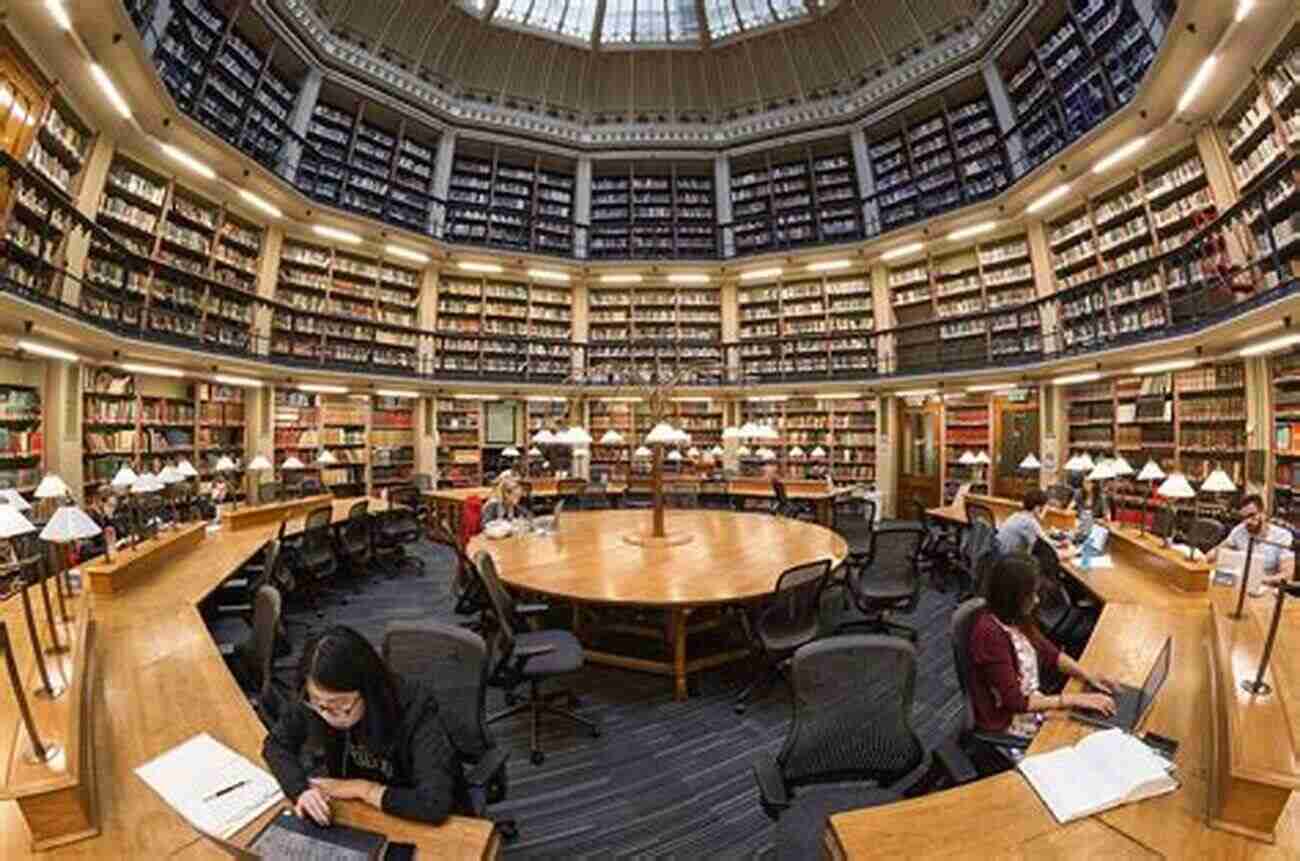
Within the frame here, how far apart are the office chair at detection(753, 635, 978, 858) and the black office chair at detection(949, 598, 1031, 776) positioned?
0.38ft

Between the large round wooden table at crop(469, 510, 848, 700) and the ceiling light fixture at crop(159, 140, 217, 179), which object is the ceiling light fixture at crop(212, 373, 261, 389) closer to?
the ceiling light fixture at crop(159, 140, 217, 179)

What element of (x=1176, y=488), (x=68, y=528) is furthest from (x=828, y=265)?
(x=68, y=528)

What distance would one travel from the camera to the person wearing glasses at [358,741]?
1.35m

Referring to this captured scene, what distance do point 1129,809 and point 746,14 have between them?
14.3 meters

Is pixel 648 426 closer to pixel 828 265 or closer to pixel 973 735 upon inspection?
pixel 828 265

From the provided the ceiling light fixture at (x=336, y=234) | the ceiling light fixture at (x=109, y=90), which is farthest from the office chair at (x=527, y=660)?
the ceiling light fixture at (x=336, y=234)

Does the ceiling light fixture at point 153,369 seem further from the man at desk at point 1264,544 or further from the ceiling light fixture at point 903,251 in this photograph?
the ceiling light fixture at point 903,251

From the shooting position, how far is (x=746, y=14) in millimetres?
12023

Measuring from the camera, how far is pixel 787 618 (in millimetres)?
→ 3539

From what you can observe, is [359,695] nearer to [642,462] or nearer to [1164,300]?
[1164,300]

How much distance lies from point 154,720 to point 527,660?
60.6 inches

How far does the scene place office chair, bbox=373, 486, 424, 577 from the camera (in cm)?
668

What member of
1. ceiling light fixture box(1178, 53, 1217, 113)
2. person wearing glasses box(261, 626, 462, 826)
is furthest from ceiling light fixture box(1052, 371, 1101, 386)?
person wearing glasses box(261, 626, 462, 826)

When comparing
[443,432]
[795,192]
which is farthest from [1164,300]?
[443,432]
